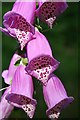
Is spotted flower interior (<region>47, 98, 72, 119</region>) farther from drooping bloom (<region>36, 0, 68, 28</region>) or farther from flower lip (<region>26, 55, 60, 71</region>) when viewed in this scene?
drooping bloom (<region>36, 0, 68, 28</region>)

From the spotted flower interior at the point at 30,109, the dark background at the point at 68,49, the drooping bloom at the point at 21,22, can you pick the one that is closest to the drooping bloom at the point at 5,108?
the spotted flower interior at the point at 30,109

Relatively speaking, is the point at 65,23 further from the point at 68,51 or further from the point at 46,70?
the point at 46,70

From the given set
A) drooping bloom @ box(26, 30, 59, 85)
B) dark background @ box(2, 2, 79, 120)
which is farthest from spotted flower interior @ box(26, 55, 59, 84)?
dark background @ box(2, 2, 79, 120)

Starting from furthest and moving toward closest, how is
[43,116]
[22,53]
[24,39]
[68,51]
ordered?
[68,51]
[43,116]
[22,53]
[24,39]

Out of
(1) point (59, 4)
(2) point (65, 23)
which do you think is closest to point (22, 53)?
(1) point (59, 4)

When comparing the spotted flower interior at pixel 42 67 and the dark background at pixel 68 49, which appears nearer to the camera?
the spotted flower interior at pixel 42 67

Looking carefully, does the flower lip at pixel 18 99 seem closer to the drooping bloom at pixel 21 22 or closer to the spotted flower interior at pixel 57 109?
the spotted flower interior at pixel 57 109

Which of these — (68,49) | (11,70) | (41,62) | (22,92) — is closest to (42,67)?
(41,62)
